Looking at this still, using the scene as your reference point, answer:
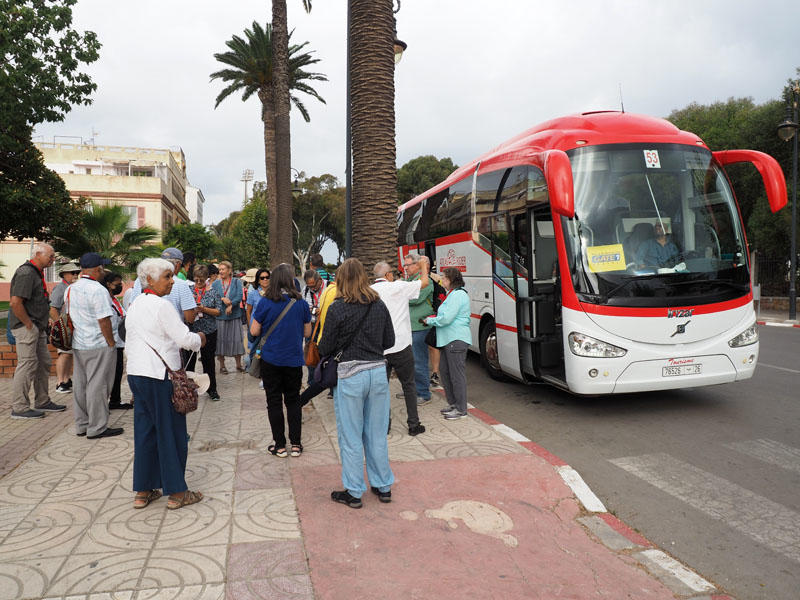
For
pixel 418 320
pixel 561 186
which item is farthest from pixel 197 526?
pixel 561 186

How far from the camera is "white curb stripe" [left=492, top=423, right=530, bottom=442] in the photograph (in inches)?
237

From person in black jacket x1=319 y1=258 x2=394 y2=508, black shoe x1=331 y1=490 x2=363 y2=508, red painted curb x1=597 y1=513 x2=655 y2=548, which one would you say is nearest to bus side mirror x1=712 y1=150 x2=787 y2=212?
red painted curb x1=597 y1=513 x2=655 y2=548

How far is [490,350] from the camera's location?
9.34 m

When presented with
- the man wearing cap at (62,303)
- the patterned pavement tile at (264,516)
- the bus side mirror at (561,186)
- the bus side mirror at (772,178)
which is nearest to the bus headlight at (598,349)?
the bus side mirror at (561,186)

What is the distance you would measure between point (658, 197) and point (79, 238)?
10.3 m

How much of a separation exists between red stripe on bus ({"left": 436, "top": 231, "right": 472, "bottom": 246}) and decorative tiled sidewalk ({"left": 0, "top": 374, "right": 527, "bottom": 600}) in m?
4.17

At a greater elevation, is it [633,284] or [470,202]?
[470,202]

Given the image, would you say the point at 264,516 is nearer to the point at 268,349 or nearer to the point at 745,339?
the point at 268,349

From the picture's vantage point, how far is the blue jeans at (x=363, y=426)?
14.2ft

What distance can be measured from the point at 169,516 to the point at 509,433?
3.47m

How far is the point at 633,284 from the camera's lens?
21.5 ft

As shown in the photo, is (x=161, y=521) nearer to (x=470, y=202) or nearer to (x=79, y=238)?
(x=470, y=202)

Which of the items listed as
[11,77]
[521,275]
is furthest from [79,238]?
[521,275]

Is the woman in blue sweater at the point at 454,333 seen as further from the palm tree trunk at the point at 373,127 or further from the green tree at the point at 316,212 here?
the green tree at the point at 316,212
